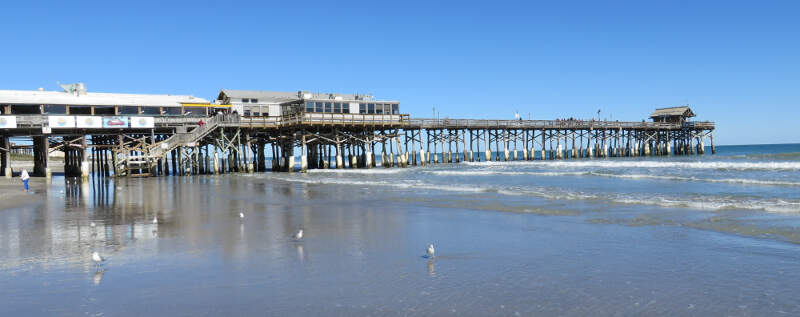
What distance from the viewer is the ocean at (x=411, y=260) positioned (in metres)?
6.75

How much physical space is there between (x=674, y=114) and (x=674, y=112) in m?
0.59

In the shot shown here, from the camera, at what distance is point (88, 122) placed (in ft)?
132

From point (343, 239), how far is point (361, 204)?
7.29m

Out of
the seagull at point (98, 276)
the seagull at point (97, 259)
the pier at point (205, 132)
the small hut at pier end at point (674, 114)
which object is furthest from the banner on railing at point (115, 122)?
the small hut at pier end at point (674, 114)

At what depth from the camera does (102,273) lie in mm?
8453

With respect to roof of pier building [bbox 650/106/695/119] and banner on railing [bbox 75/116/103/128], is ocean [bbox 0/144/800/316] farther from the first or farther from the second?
roof of pier building [bbox 650/106/695/119]

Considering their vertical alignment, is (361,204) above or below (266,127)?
below

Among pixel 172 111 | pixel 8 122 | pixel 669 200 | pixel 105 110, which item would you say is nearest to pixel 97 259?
pixel 669 200

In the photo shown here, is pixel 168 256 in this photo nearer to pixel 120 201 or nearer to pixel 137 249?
pixel 137 249

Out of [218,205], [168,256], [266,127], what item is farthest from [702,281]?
[266,127]

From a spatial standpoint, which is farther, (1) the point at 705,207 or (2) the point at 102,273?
(1) the point at 705,207

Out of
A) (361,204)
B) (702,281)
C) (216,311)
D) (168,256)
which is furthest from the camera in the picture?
(361,204)

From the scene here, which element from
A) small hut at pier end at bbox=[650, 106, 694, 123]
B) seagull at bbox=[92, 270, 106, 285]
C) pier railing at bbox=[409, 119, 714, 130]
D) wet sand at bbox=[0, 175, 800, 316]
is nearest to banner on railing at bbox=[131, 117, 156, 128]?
pier railing at bbox=[409, 119, 714, 130]

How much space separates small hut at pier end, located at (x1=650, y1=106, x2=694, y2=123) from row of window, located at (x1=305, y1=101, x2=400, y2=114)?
52.3 meters
